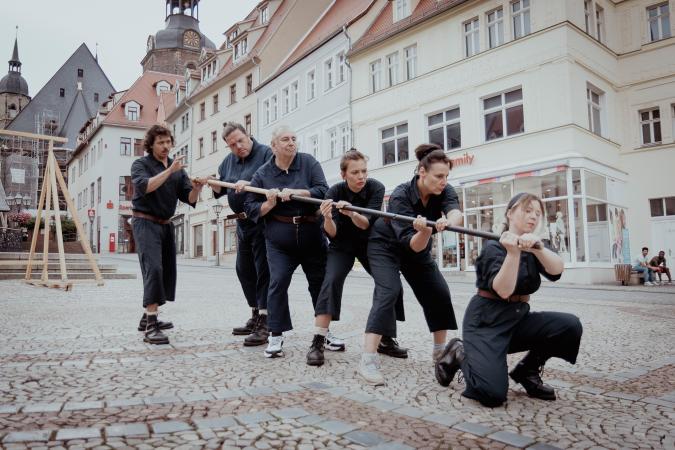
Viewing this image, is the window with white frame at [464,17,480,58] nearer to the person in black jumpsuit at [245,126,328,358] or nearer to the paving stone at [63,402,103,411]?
the person in black jumpsuit at [245,126,328,358]

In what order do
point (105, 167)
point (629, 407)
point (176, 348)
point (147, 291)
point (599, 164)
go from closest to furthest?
1. point (629, 407)
2. point (176, 348)
3. point (147, 291)
4. point (599, 164)
5. point (105, 167)

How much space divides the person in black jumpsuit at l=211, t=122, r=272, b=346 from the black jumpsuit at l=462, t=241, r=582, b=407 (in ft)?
7.69

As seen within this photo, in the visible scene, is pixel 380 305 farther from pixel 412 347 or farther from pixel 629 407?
pixel 629 407

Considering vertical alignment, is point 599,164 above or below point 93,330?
above

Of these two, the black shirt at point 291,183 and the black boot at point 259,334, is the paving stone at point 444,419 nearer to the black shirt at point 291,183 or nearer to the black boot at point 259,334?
the black shirt at point 291,183

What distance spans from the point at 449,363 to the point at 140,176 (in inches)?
136

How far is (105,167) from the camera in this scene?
5228cm

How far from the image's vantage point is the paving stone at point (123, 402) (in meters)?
3.20

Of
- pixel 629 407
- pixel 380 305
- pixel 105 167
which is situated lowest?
pixel 629 407

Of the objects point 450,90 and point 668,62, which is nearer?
point 668,62

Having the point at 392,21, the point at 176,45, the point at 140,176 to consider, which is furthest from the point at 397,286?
the point at 176,45

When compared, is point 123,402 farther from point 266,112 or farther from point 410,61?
point 266,112

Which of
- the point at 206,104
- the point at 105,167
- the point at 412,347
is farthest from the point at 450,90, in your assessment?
the point at 105,167

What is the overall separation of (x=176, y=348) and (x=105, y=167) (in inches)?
2031
